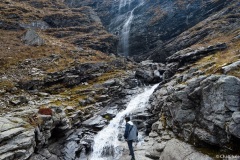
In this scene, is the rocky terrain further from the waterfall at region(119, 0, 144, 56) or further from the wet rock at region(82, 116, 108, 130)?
the waterfall at region(119, 0, 144, 56)

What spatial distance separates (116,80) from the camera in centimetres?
4584

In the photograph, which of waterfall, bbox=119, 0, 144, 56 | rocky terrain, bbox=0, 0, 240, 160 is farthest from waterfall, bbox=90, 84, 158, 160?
waterfall, bbox=119, 0, 144, 56

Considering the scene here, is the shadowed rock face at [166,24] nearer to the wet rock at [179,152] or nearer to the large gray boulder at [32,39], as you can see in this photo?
the large gray boulder at [32,39]

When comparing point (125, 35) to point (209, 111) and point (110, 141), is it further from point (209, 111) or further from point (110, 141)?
point (209, 111)

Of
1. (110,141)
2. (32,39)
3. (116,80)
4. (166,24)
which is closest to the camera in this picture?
(110,141)

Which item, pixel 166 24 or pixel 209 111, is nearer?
pixel 209 111

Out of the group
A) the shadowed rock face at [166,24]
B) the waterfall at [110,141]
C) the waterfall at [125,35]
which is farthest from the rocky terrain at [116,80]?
the waterfall at [125,35]

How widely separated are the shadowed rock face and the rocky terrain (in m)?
0.37

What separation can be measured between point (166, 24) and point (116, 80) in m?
42.1

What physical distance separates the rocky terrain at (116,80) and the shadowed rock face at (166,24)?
0.37 meters

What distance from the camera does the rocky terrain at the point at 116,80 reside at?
54.0ft

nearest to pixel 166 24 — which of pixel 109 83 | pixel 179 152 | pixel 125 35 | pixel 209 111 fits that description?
pixel 125 35

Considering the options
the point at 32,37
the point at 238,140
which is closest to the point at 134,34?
the point at 32,37

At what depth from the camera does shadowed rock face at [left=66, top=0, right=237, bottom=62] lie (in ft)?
207
